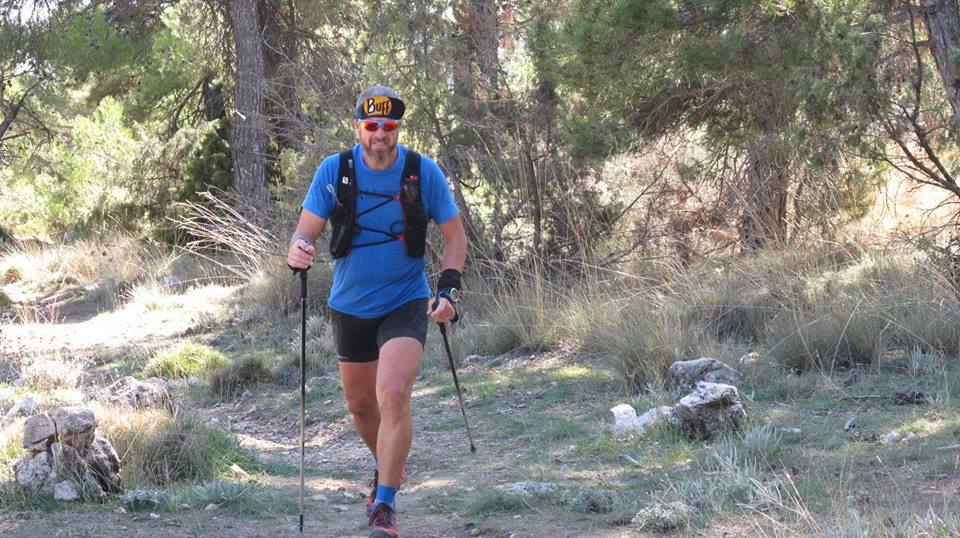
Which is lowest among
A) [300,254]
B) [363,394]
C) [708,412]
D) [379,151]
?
[708,412]

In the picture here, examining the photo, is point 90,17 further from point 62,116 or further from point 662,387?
point 662,387

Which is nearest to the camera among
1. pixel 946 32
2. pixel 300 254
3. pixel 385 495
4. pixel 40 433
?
pixel 385 495

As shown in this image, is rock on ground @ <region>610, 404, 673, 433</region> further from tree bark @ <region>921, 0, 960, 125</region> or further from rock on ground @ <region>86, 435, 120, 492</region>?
tree bark @ <region>921, 0, 960, 125</region>

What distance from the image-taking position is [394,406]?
504 cm

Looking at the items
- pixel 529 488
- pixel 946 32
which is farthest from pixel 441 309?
pixel 946 32

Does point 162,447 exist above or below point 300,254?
below

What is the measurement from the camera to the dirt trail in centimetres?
527

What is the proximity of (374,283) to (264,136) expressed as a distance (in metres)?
13.7

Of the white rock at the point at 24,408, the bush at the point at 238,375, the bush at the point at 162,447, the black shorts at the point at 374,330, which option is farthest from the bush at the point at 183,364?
the black shorts at the point at 374,330

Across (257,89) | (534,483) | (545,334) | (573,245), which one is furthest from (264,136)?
(534,483)

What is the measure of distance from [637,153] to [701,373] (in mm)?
4835

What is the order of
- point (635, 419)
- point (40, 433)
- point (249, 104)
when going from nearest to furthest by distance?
point (40, 433)
point (635, 419)
point (249, 104)

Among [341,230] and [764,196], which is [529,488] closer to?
[341,230]

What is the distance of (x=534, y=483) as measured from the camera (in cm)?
595
